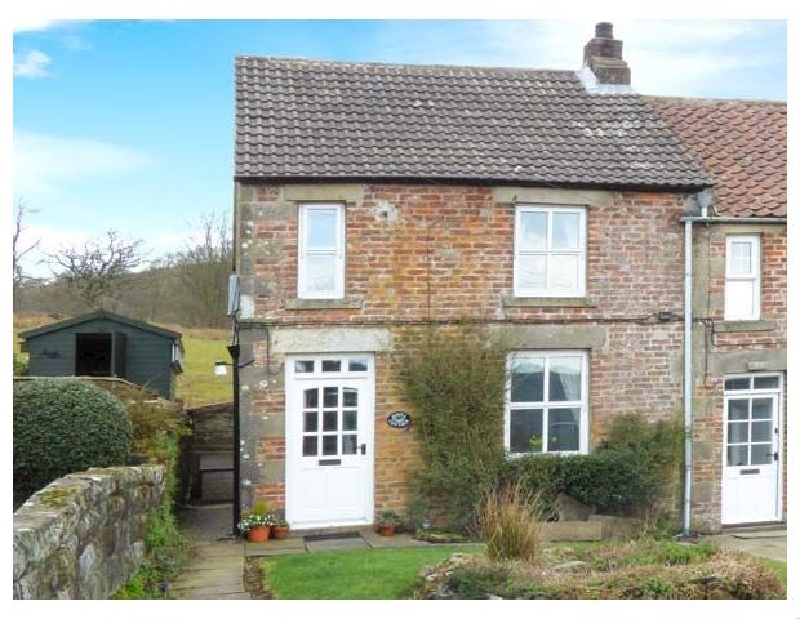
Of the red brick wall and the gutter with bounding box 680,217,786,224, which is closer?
the red brick wall

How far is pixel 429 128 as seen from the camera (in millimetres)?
12188

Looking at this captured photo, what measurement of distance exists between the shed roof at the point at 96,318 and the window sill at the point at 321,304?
4.05 meters

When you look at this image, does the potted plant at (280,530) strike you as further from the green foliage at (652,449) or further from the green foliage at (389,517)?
the green foliage at (652,449)

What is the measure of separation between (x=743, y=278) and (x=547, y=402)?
3253 mm

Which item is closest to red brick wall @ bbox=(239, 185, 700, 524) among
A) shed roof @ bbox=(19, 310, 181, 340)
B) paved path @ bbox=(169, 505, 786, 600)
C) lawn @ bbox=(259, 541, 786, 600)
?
paved path @ bbox=(169, 505, 786, 600)

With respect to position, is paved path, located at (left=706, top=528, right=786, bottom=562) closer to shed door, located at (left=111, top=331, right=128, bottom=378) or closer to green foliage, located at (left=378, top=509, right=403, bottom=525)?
green foliage, located at (left=378, top=509, right=403, bottom=525)

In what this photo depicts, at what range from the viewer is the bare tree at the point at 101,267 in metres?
16.9

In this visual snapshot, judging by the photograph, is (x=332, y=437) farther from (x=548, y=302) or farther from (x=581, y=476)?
(x=548, y=302)

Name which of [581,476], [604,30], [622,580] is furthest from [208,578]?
[604,30]

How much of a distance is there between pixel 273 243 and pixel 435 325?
2.36 metres

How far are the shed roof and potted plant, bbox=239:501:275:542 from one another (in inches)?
176

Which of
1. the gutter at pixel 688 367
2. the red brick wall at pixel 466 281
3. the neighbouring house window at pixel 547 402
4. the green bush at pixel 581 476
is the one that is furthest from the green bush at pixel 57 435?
the gutter at pixel 688 367

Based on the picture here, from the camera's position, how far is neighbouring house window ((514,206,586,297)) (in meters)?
11.9
